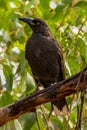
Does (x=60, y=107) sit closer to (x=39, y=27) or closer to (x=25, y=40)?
(x=25, y=40)

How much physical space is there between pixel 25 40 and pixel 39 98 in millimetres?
1097

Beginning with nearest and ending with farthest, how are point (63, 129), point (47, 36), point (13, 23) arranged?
1. point (63, 129)
2. point (13, 23)
3. point (47, 36)

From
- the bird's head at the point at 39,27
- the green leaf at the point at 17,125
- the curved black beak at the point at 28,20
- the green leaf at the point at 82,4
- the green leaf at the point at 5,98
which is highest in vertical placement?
the bird's head at the point at 39,27

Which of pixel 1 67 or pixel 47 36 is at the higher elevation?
pixel 47 36

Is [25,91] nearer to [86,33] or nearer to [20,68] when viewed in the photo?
[20,68]

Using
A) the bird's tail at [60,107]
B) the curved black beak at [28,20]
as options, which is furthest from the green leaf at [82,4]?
the bird's tail at [60,107]

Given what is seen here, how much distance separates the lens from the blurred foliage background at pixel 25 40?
2.79 meters

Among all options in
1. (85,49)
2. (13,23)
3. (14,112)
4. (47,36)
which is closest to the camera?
(14,112)

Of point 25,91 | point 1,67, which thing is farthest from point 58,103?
point 1,67

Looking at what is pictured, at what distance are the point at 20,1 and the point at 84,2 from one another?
686 mm

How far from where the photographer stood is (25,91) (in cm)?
302

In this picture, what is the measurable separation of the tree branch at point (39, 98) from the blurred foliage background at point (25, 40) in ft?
0.34

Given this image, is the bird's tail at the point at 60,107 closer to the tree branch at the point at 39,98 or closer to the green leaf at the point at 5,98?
the green leaf at the point at 5,98

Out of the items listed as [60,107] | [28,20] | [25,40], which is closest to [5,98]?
[60,107]
